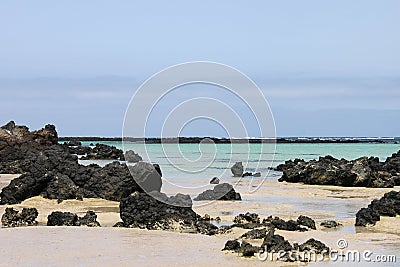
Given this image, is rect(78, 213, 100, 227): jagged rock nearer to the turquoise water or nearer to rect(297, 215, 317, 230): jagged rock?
rect(297, 215, 317, 230): jagged rock

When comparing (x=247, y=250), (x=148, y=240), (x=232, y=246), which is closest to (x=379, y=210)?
(x=232, y=246)

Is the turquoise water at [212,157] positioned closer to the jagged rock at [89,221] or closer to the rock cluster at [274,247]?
the jagged rock at [89,221]

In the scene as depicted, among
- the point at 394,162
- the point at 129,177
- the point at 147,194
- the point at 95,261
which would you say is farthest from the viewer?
the point at 394,162

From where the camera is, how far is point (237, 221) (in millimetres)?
14703

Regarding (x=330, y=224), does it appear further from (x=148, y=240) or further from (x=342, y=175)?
(x=342, y=175)

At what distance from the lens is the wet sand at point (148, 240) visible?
32.6ft

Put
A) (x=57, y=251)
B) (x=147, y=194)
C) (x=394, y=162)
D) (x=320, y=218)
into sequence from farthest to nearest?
(x=394, y=162) < (x=320, y=218) < (x=147, y=194) < (x=57, y=251)

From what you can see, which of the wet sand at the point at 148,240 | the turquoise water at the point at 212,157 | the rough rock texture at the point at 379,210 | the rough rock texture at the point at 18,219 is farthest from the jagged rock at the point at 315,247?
the turquoise water at the point at 212,157

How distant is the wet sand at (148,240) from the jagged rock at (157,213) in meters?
0.50

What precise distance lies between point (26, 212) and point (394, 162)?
2701cm

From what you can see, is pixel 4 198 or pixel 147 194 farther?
pixel 4 198

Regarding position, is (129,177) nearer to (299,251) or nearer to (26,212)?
(26,212)

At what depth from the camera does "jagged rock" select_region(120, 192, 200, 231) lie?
1352cm

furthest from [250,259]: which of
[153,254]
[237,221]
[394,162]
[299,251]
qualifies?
[394,162]
